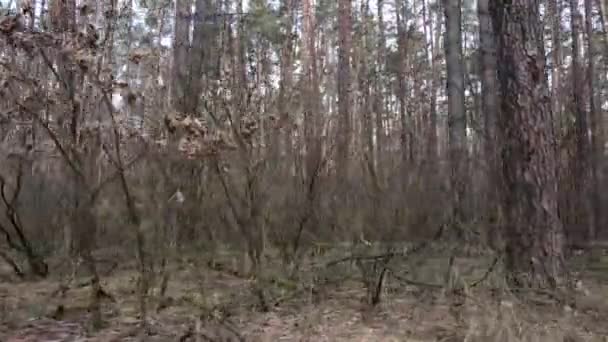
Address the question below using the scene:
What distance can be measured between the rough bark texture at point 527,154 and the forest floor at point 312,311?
1.18ft

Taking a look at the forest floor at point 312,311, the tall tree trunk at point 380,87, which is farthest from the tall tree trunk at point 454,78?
the forest floor at point 312,311

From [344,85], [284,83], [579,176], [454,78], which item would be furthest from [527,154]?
[344,85]

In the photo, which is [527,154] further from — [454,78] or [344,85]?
[344,85]

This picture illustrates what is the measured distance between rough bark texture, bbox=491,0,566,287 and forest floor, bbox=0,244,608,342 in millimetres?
359

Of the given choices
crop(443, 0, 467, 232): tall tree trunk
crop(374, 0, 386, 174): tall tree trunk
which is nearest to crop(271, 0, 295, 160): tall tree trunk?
crop(374, 0, 386, 174): tall tree trunk

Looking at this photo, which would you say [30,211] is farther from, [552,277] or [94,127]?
[552,277]

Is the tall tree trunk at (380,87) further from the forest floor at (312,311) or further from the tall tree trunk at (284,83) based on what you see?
the forest floor at (312,311)

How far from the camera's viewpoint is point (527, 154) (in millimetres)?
4828

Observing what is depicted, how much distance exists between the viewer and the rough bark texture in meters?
4.71

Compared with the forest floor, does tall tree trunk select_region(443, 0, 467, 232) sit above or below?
above

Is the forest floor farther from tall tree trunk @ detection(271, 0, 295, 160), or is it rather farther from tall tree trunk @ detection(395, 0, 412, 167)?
tall tree trunk @ detection(395, 0, 412, 167)

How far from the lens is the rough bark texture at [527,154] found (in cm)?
471

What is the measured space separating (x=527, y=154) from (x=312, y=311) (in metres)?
2.01

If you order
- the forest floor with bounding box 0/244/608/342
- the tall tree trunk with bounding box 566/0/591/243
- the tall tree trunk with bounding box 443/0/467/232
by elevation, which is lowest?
the forest floor with bounding box 0/244/608/342
